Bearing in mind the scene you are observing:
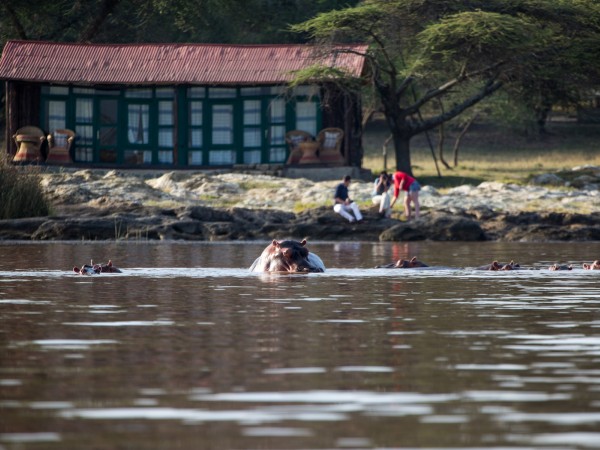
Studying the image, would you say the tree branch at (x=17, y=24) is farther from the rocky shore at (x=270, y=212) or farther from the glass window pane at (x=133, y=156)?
the rocky shore at (x=270, y=212)

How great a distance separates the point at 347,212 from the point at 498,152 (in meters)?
35.6

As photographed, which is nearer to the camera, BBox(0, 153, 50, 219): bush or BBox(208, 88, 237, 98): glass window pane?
BBox(0, 153, 50, 219): bush

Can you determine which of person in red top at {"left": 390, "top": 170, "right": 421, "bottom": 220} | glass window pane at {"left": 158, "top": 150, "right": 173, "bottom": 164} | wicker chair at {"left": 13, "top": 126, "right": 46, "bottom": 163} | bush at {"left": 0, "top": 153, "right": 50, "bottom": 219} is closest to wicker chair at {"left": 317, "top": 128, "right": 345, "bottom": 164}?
glass window pane at {"left": 158, "top": 150, "right": 173, "bottom": 164}

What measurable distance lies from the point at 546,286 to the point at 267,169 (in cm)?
2586

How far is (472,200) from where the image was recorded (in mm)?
37281

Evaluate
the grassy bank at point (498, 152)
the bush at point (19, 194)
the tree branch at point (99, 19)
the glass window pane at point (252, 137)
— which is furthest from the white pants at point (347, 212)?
the tree branch at point (99, 19)

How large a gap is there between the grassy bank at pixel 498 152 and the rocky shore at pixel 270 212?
1060 cm

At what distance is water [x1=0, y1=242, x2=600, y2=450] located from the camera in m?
7.31

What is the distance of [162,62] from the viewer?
45125 millimetres

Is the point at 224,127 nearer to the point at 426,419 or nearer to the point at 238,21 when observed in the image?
the point at 238,21

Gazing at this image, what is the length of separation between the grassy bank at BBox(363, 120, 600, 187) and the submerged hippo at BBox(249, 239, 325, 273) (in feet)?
91.8

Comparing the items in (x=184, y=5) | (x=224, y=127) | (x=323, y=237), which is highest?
(x=184, y=5)

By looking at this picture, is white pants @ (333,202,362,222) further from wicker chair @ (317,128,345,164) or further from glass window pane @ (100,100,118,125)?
glass window pane @ (100,100,118,125)

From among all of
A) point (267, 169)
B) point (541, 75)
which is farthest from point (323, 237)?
point (541, 75)
